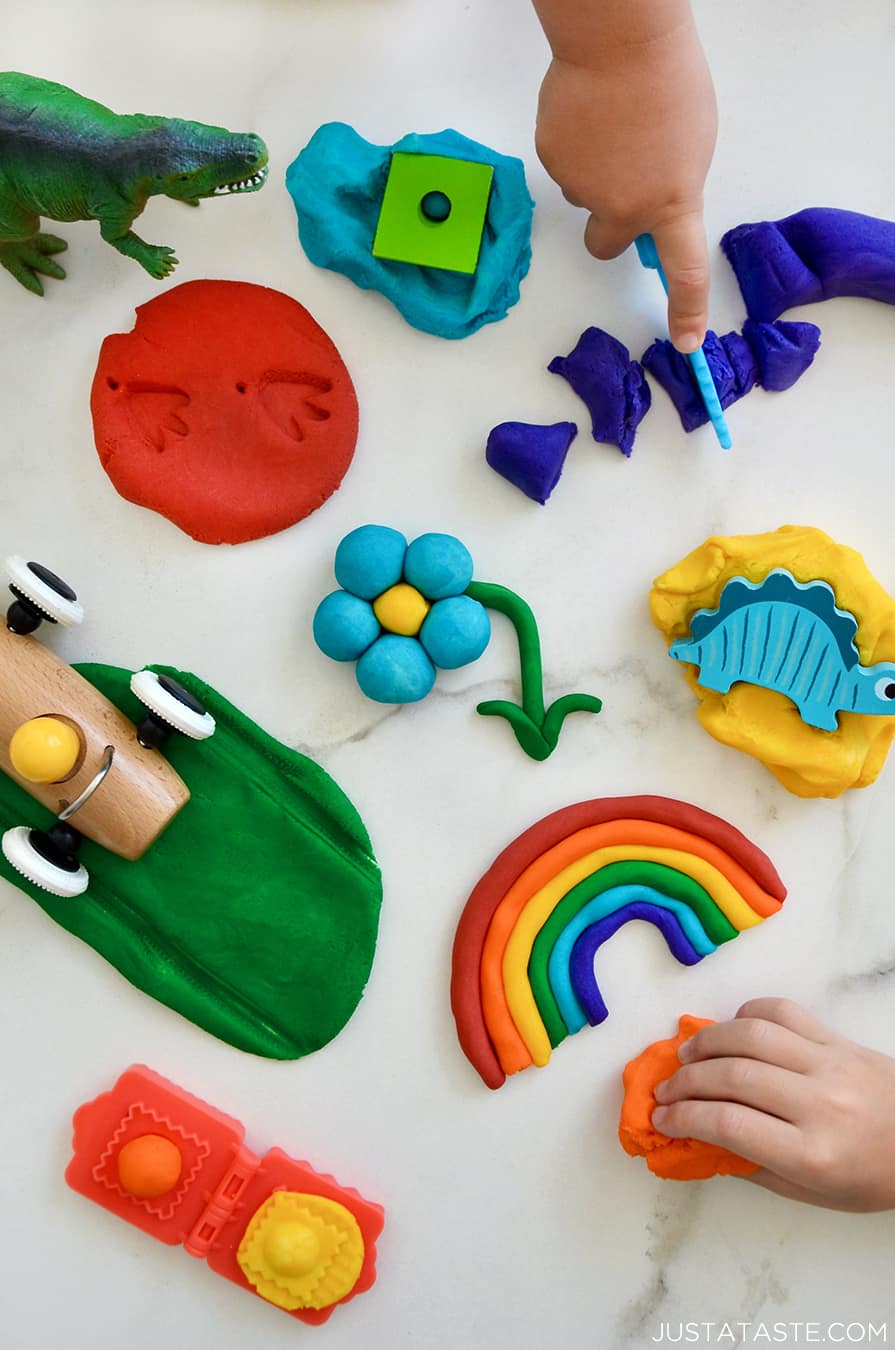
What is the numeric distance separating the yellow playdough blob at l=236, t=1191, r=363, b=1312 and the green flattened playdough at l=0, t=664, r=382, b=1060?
4.5 inches

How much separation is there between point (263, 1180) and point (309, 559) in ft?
1.63

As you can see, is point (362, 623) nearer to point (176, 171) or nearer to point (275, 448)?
point (275, 448)

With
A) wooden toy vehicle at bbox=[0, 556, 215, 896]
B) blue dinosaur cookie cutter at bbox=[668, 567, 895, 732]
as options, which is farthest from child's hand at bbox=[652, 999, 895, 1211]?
wooden toy vehicle at bbox=[0, 556, 215, 896]

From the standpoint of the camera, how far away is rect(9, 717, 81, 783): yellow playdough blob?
0.79 m

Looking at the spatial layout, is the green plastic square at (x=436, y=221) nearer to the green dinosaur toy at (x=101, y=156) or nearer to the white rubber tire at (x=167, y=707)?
the green dinosaur toy at (x=101, y=156)

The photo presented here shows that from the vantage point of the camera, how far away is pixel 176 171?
782 millimetres

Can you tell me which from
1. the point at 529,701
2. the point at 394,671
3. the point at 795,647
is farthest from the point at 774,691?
the point at 394,671

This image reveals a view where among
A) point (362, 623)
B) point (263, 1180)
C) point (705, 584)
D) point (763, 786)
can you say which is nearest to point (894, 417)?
point (705, 584)

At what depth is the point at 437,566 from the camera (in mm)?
852

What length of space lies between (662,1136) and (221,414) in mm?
671

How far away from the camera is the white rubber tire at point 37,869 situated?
0.83 meters

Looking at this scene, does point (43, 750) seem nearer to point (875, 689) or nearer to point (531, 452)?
point (531, 452)

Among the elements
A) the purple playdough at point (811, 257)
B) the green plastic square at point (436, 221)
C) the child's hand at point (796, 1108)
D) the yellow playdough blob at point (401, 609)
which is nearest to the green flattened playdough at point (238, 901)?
the yellow playdough blob at point (401, 609)

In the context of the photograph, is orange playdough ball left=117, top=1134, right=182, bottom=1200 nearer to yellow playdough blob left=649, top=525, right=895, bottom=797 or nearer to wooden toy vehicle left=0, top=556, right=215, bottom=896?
wooden toy vehicle left=0, top=556, right=215, bottom=896
